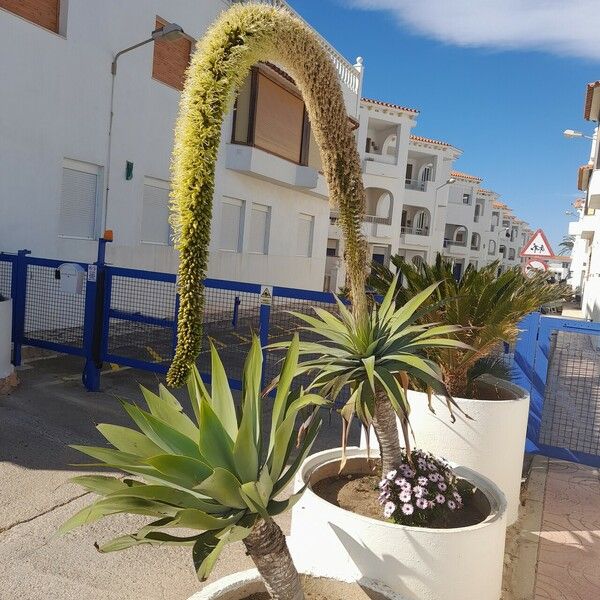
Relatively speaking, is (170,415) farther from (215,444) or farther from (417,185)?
(417,185)

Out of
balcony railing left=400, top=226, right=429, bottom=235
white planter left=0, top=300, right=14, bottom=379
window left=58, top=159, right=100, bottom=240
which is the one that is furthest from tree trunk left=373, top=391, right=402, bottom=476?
balcony railing left=400, top=226, right=429, bottom=235

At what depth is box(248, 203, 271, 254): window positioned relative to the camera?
16.7 metres

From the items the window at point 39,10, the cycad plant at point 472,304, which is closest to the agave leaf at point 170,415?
the cycad plant at point 472,304

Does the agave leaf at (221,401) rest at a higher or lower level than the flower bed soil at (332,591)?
higher

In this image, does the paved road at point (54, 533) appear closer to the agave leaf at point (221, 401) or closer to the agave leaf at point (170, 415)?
the agave leaf at point (170, 415)

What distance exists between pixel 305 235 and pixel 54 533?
55.2 feet

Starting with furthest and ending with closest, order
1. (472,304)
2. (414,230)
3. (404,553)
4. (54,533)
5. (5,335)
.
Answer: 1. (414,230)
2. (5,335)
3. (472,304)
4. (54,533)
5. (404,553)

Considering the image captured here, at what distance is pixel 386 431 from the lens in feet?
10.3

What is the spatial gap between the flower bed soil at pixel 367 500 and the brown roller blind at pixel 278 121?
12933 mm

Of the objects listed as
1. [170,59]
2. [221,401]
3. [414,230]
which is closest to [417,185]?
[414,230]

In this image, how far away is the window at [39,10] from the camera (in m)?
8.98

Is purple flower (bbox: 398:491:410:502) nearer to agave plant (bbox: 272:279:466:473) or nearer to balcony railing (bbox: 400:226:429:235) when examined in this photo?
agave plant (bbox: 272:279:466:473)

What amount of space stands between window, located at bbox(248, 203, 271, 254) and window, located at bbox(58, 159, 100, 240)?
599 centimetres

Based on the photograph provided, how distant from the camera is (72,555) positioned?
12.2 ft
